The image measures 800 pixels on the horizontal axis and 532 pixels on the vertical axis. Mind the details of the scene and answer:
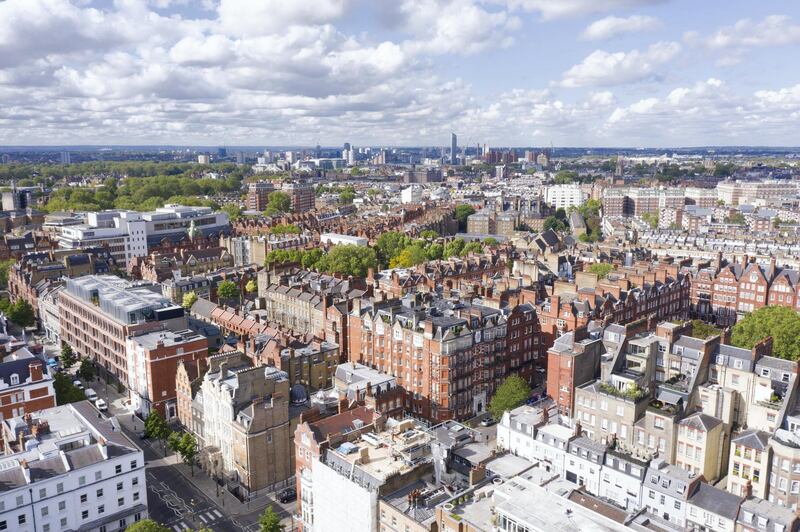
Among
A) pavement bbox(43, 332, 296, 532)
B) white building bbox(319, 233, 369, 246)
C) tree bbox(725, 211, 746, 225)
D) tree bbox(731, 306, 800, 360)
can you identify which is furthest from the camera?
tree bbox(725, 211, 746, 225)

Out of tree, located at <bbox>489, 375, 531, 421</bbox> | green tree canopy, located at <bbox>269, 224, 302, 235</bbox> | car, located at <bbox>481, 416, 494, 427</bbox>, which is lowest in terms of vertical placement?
car, located at <bbox>481, 416, 494, 427</bbox>

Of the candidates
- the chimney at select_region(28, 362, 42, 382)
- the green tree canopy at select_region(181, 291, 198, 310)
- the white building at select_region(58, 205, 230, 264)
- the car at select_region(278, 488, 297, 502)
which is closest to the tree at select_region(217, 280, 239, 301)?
the green tree canopy at select_region(181, 291, 198, 310)

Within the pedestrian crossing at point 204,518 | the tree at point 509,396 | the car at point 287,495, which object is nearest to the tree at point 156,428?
the pedestrian crossing at point 204,518

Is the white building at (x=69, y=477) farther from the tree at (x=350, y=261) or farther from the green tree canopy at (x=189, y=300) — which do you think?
the tree at (x=350, y=261)

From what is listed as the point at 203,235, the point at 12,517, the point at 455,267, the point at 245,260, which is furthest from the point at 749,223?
the point at 12,517

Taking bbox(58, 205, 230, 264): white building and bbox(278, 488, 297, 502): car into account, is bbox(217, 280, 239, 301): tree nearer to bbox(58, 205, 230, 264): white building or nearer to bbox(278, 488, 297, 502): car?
bbox(58, 205, 230, 264): white building

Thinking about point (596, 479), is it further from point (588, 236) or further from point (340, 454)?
point (588, 236)

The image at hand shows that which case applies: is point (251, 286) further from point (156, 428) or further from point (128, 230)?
point (156, 428)
